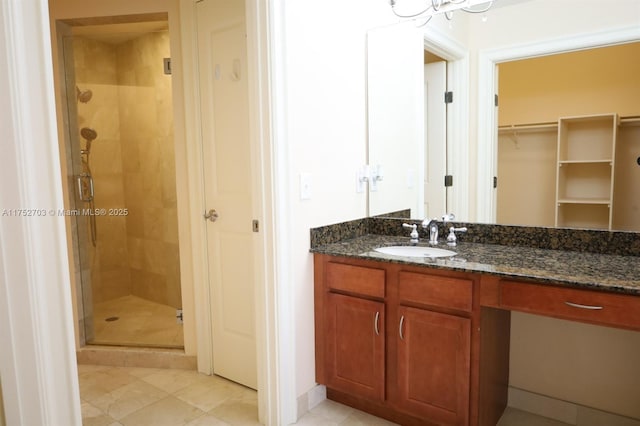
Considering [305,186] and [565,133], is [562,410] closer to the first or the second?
[565,133]

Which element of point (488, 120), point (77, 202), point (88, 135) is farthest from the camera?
point (88, 135)

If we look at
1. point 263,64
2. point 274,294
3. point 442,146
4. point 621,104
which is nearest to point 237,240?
point 274,294

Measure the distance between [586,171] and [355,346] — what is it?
4.33 ft

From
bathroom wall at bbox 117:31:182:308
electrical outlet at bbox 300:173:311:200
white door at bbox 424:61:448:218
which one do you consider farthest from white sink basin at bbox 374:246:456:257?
bathroom wall at bbox 117:31:182:308

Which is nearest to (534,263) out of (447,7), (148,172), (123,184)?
(447,7)

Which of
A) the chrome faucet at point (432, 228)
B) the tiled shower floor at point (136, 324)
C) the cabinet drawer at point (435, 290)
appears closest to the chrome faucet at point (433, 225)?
the chrome faucet at point (432, 228)

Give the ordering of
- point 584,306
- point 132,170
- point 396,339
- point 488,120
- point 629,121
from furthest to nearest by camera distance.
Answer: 1. point 132,170
2. point 488,120
3. point 396,339
4. point 629,121
5. point 584,306

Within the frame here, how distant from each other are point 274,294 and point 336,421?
70cm

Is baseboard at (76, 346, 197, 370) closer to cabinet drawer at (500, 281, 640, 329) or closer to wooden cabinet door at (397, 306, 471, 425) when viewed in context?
wooden cabinet door at (397, 306, 471, 425)

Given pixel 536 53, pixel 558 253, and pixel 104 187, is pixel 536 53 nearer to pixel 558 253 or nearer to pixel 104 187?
pixel 558 253

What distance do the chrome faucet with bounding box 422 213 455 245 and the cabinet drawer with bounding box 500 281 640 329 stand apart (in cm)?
66

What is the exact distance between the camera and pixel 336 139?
7.39 ft

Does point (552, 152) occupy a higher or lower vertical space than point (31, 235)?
higher

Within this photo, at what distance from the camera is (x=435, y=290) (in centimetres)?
178
